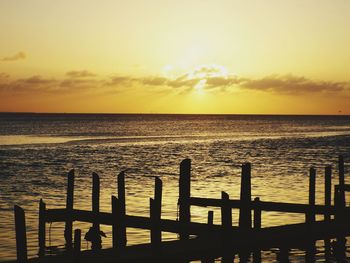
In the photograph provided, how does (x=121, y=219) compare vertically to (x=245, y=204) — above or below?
below

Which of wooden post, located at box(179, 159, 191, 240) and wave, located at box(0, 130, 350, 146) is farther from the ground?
wooden post, located at box(179, 159, 191, 240)

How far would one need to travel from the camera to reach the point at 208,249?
12.0 metres

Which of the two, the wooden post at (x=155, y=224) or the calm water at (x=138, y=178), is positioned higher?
the wooden post at (x=155, y=224)

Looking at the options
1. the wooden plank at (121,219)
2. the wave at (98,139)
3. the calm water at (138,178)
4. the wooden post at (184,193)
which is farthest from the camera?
the wave at (98,139)

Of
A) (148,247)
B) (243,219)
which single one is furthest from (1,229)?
(148,247)

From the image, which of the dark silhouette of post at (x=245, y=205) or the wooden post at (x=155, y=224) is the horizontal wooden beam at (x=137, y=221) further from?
the dark silhouette of post at (x=245, y=205)

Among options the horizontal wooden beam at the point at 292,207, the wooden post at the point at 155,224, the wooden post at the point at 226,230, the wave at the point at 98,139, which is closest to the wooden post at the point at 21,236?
the wooden post at the point at 155,224

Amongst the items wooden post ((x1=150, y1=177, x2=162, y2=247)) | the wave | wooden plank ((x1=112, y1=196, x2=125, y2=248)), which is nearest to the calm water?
wooden plank ((x1=112, y1=196, x2=125, y2=248))

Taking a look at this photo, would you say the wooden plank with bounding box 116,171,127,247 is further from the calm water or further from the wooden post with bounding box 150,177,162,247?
the calm water

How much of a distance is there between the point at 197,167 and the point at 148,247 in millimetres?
36725

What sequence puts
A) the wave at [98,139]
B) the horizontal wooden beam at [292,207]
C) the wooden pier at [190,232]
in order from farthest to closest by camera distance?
the wave at [98,139]
the horizontal wooden beam at [292,207]
the wooden pier at [190,232]

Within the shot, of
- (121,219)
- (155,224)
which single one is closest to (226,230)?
(155,224)

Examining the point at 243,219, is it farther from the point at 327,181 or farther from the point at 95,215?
the point at 327,181

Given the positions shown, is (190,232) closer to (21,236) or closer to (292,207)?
(292,207)
